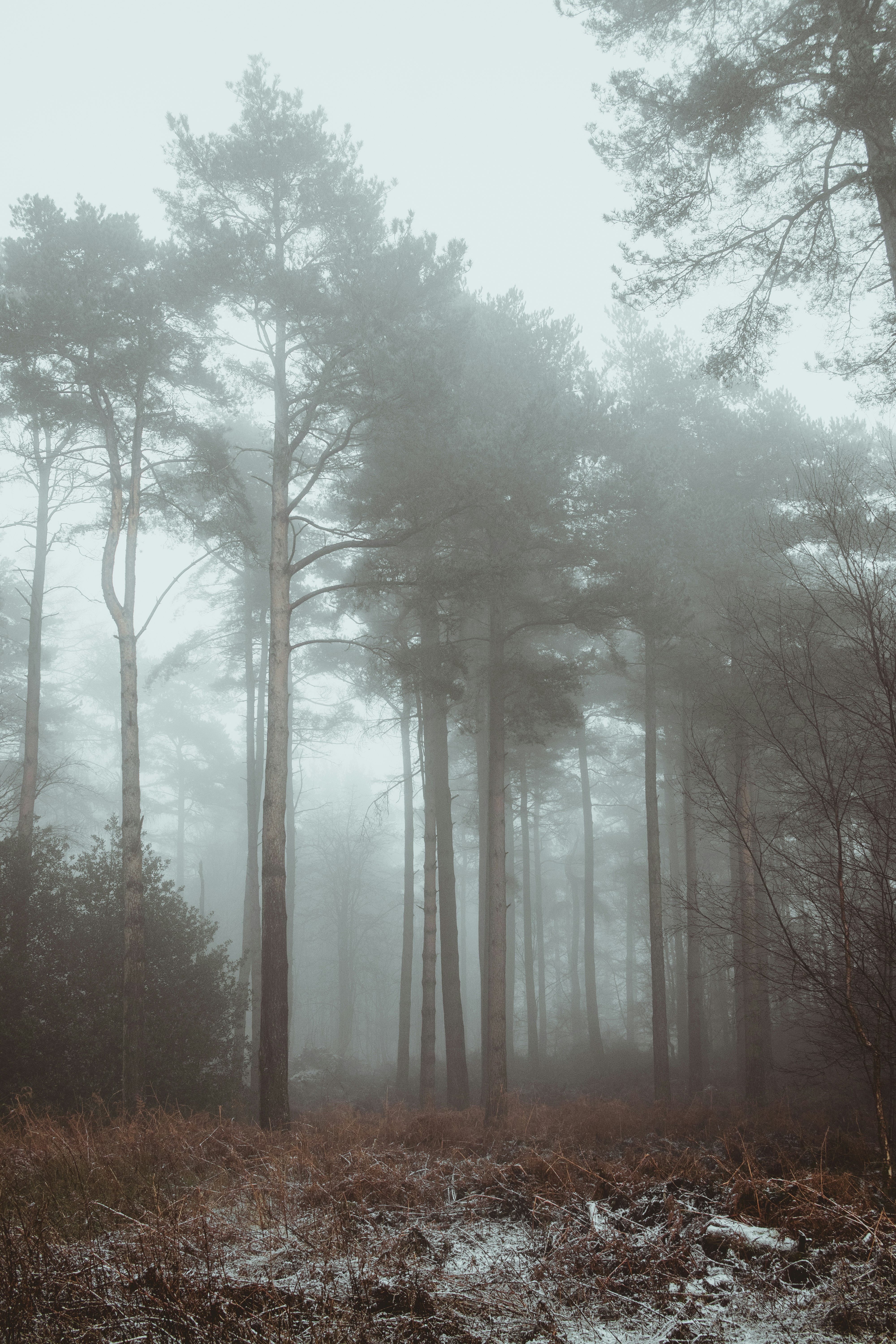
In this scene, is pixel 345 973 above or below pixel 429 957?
below

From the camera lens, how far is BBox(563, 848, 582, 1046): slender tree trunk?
81.1 ft

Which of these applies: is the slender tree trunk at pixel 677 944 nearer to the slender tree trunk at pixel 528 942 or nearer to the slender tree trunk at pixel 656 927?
the slender tree trunk at pixel 528 942

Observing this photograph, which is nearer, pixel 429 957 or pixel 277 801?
pixel 277 801

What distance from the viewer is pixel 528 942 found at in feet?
65.8

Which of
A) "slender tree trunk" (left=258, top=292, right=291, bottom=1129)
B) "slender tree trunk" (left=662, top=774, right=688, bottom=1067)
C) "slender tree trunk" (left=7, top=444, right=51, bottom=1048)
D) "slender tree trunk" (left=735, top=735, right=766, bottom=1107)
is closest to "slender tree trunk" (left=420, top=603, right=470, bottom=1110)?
"slender tree trunk" (left=258, top=292, right=291, bottom=1129)

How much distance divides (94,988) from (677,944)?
17137mm

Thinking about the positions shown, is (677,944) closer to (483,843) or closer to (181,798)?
(483,843)

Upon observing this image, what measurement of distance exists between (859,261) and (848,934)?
6543 millimetres

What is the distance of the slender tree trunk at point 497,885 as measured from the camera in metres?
9.86

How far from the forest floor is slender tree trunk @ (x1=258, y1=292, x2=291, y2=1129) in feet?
9.46

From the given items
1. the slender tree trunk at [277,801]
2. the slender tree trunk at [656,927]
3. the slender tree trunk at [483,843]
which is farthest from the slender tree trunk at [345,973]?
the slender tree trunk at [277,801]


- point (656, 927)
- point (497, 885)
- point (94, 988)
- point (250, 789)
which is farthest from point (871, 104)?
point (250, 789)

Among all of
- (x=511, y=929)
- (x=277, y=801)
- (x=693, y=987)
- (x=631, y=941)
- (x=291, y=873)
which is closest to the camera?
(x=277, y=801)

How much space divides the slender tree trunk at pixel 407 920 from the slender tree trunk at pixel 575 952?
7.80 meters
